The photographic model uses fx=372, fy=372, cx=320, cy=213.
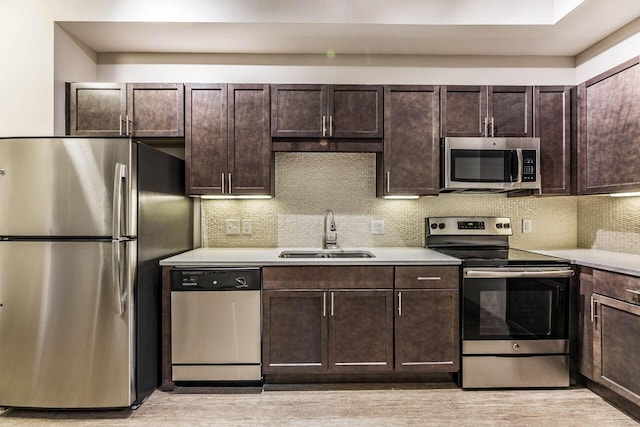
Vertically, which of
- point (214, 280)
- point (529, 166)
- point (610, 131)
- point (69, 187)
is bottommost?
point (214, 280)

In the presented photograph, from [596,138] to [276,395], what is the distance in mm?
2894

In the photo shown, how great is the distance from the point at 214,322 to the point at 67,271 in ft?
2.99

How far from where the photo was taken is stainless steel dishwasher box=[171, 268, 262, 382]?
2471 millimetres

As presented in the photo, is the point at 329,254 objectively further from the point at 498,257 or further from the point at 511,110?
the point at 511,110

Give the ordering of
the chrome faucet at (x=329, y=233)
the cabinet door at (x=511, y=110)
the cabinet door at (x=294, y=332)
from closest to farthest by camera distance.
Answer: the cabinet door at (x=294, y=332), the cabinet door at (x=511, y=110), the chrome faucet at (x=329, y=233)

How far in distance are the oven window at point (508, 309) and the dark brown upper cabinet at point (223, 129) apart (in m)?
1.79

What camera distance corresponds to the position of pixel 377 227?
3.19 meters

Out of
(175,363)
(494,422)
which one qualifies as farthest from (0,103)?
(494,422)

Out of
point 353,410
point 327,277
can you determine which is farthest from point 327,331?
point 353,410

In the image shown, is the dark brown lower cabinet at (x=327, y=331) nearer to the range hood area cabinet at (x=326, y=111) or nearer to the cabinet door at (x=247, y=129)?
the cabinet door at (x=247, y=129)

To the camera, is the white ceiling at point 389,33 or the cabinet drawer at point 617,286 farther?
the white ceiling at point 389,33

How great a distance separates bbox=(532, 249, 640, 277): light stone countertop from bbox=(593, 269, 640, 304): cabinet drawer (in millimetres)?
35

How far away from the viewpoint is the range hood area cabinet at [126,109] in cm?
278

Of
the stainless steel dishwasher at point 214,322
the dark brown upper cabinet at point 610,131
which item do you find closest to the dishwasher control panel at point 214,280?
the stainless steel dishwasher at point 214,322
